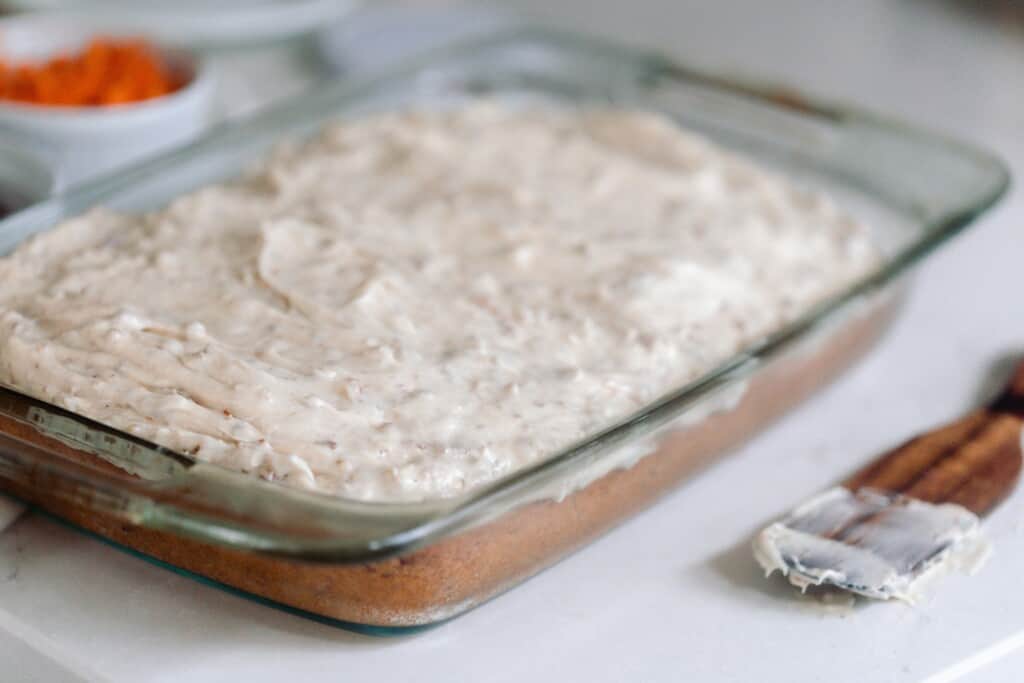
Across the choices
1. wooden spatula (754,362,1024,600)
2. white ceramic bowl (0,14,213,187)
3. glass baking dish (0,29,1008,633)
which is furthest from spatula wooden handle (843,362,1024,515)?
white ceramic bowl (0,14,213,187)

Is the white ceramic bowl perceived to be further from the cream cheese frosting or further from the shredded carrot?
the cream cheese frosting

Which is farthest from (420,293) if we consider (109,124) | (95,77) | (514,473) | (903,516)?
(95,77)

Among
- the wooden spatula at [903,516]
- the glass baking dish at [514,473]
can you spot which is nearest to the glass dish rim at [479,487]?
the glass baking dish at [514,473]

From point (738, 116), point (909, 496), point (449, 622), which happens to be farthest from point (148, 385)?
point (738, 116)

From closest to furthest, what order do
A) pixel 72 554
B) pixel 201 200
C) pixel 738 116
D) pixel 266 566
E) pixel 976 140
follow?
pixel 266 566 → pixel 72 554 → pixel 201 200 → pixel 738 116 → pixel 976 140

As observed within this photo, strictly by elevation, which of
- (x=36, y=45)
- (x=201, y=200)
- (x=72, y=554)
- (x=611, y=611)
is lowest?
(x=611, y=611)

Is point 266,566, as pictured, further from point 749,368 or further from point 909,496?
point 909,496

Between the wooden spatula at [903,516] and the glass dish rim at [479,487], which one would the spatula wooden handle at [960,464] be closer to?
the wooden spatula at [903,516]

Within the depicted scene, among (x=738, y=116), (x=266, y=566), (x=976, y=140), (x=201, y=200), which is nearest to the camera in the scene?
(x=266, y=566)

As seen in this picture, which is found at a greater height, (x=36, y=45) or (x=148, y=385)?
(x=36, y=45)
